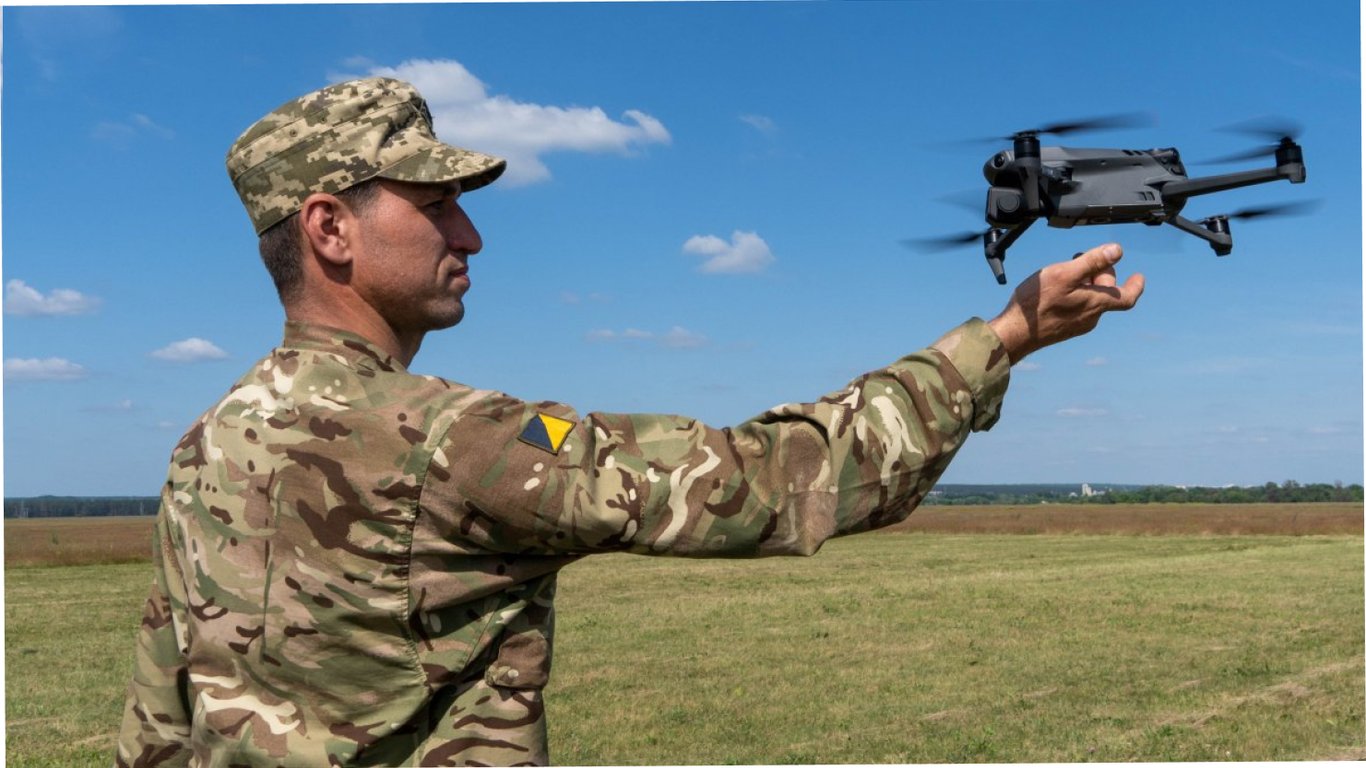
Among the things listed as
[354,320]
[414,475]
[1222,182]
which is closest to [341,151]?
[354,320]

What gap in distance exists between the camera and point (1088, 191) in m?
2.90

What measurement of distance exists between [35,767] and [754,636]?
1036cm

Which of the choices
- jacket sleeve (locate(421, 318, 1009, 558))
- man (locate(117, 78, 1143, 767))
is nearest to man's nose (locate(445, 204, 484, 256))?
man (locate(117, 78, 1143, 767))

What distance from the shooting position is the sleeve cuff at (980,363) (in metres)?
2.00

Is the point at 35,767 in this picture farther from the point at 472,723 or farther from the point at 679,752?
the point at 472,723

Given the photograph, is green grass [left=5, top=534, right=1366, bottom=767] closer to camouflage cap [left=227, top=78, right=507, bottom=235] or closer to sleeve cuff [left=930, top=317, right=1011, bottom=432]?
camouflage cap [left=227, top=78, right=507, bottom=235]

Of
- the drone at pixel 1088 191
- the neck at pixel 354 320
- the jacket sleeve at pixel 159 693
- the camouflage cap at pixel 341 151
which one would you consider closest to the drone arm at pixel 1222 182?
the drone at pixel 1088 191

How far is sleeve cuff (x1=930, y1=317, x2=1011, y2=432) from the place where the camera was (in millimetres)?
2004

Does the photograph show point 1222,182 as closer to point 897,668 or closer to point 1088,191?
point 1088,191

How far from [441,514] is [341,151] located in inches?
28.2

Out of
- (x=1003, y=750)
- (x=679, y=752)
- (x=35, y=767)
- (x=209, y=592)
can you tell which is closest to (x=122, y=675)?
(x=35, y=767)

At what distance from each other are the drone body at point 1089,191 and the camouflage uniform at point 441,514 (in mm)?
872

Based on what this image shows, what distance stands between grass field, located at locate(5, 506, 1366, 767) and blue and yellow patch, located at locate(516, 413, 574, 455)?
389 inches

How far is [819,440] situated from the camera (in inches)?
76.8
